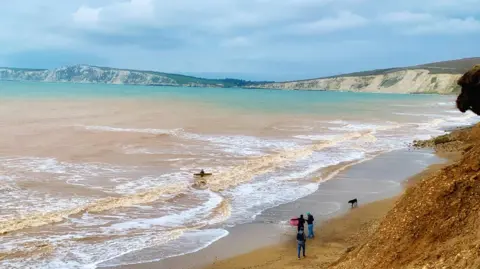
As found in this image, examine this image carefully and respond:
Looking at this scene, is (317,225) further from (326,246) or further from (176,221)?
(176,221)

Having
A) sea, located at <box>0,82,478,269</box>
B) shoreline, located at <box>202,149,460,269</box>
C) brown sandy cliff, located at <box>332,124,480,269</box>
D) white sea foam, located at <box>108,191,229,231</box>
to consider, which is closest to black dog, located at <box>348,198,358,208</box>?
shoreline, located at <box>202,149,460,269</box>

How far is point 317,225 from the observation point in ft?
56.6

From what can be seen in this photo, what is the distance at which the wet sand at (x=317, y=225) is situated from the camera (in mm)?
13789

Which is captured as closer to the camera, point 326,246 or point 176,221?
point 326,246

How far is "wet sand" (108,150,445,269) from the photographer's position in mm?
13789

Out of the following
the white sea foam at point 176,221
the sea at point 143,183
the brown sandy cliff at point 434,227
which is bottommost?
the white sea foam at point 176,221

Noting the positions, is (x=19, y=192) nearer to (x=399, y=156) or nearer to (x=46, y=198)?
(x=46, y=198)

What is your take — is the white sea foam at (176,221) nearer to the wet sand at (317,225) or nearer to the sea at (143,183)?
the sea at (143,183)

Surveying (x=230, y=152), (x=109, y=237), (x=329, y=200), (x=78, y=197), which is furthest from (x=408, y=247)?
(x=230, y=152)

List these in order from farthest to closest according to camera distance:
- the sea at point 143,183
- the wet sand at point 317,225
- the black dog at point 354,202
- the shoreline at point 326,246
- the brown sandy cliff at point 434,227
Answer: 1. the black dog at point 354,202
2. the sea at point 143,183
3. the wet sand at point 317,225
4. the shoreline at point 326,246
5. the brown sandy cliff at point 434,227

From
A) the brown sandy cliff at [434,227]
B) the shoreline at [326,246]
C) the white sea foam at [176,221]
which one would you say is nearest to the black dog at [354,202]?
the shoreline at [326,246]

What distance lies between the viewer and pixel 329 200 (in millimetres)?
20781

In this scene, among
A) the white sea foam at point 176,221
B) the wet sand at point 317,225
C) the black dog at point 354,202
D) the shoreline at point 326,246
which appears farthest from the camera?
the black dog at point 354,202

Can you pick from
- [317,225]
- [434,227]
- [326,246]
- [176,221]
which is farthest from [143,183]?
[434,227]
